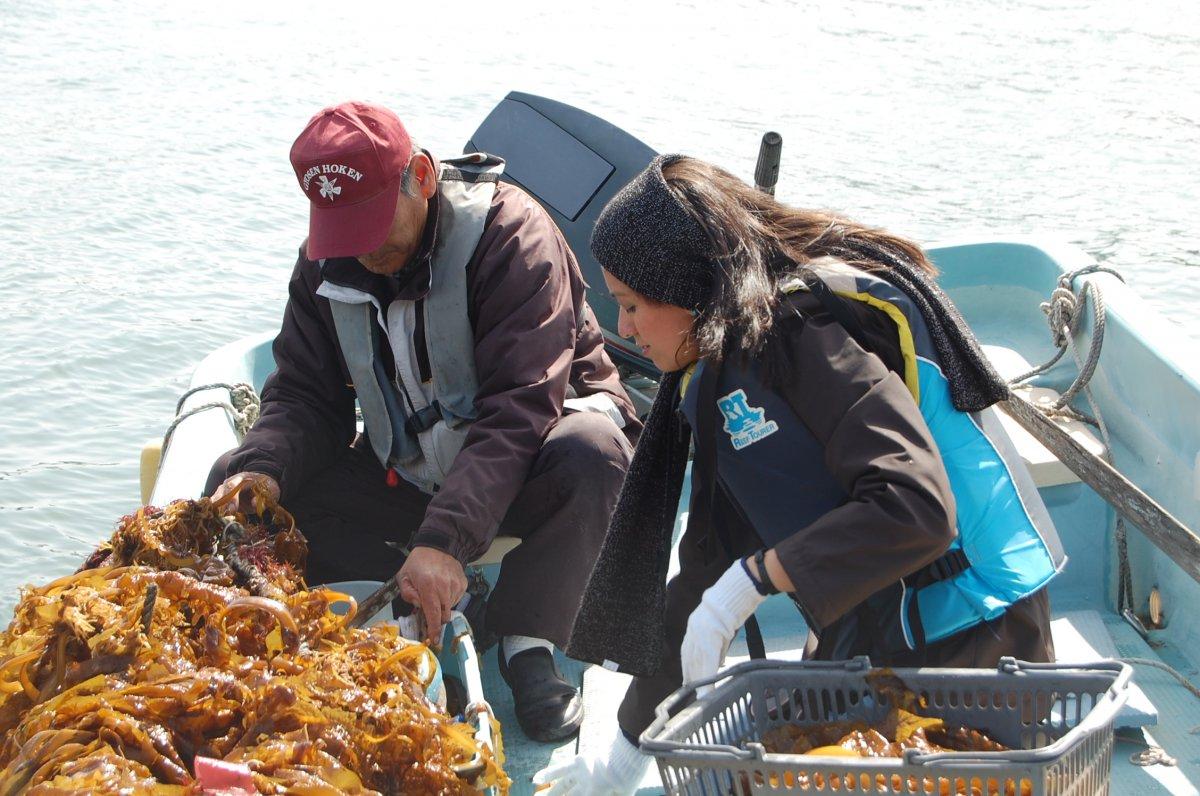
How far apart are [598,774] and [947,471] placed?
835 mm

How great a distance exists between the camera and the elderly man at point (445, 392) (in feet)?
8.70

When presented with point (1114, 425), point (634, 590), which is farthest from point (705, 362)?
point (1114, 425)

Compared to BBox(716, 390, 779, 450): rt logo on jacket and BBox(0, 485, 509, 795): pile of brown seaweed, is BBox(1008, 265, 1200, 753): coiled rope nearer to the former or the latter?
BBox(716, 390, 779, 450): rt logo on jacket

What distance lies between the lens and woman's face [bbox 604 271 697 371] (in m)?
2.02

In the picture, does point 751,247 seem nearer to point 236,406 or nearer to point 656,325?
point 656,325

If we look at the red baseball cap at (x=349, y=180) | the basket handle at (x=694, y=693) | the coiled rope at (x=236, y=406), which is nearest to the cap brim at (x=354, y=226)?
the red baseball cap at (x=349, y=180)

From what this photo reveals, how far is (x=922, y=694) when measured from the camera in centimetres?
176

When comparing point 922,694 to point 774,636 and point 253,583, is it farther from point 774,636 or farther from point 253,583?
point 774,636

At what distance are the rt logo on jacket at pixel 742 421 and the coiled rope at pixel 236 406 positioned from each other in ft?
6.35

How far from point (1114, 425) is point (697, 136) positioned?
7.99 metres

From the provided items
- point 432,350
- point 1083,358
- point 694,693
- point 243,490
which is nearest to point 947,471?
point 694,693

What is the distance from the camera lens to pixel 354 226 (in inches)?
105

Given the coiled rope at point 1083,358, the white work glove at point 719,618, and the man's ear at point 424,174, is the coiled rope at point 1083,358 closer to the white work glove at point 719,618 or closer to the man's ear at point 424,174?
the white work glove at point 719,618

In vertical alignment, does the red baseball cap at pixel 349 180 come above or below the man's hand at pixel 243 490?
above
